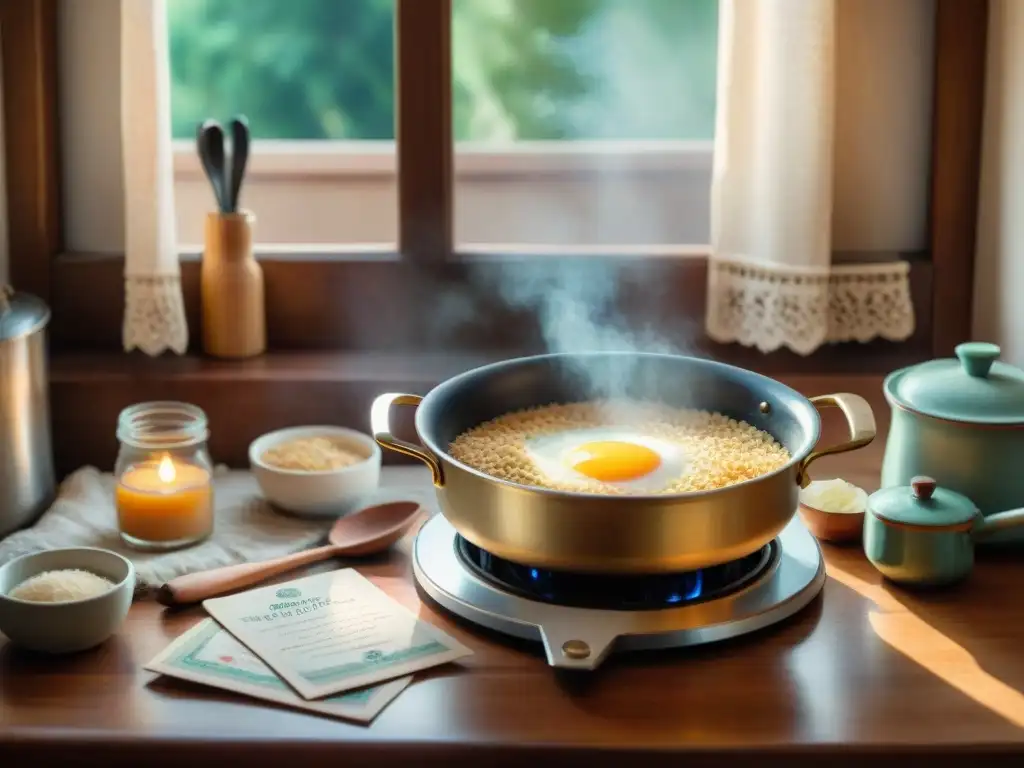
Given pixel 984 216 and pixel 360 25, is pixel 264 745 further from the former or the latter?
pixel 360 25

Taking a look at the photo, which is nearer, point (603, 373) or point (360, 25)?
point (603, 373)

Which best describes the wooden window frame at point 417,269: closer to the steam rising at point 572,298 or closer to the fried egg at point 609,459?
the steam rising at point 572,298

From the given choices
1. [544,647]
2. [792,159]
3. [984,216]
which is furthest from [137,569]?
[984,216]

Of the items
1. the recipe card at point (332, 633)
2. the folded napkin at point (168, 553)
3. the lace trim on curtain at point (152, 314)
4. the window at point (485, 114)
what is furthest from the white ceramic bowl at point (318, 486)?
the window at point (485, 114)

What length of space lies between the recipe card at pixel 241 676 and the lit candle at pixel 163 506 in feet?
0.82

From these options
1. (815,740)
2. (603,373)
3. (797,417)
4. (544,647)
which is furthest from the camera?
(603,373)

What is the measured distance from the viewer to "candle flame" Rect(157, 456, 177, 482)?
Answer: 1.50 meters

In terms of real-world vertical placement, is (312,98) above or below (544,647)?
above

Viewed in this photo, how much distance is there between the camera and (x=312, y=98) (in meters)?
4.04

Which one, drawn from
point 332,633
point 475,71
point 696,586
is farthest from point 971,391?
point 475,71

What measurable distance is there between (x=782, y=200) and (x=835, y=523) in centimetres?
50

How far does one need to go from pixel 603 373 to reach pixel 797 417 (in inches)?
10.7

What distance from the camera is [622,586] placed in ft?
4.17

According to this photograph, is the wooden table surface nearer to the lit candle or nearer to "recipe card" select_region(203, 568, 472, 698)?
→ "recipe card" select_region(203, 568, 472, 698)
